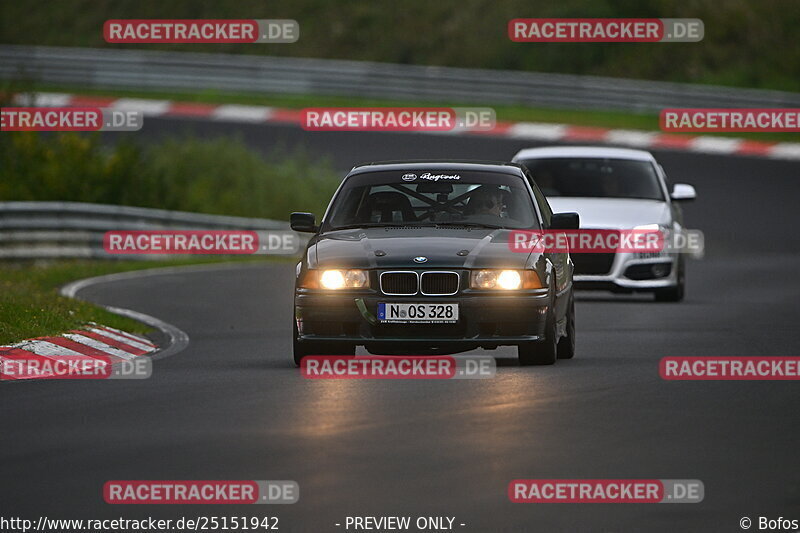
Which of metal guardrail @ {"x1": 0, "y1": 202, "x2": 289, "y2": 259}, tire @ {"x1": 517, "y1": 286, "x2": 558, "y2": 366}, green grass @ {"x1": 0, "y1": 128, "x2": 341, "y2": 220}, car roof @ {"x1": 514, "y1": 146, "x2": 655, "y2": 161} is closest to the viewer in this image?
tire @ {"x1": 517, "y1": 286, "x2": 558, "y2": 366}

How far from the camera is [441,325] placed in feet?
41.9

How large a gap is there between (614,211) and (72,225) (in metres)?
11.2

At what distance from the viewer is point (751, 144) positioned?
3797 centimetres

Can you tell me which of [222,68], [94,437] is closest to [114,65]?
[222,68]

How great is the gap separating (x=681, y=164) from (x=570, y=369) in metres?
23.5

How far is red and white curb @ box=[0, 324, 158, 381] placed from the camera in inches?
547

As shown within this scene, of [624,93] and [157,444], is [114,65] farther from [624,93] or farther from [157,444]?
[157,444]

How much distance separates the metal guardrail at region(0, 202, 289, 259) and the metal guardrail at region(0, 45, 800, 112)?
12.5 m

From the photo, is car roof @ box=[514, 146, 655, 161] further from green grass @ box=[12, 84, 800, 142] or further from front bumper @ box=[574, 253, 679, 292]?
green grass @ box=[12, 84, 800, 142]
